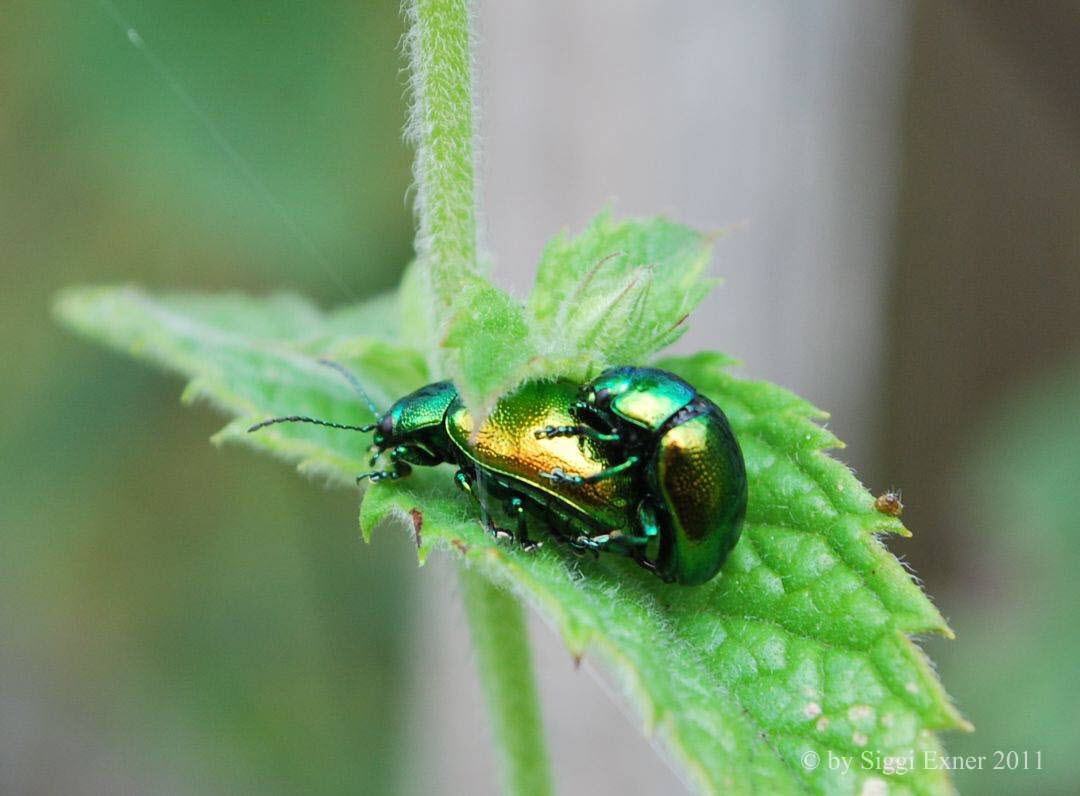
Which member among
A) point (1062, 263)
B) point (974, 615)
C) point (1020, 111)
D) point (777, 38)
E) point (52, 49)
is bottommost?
point (974, 615)

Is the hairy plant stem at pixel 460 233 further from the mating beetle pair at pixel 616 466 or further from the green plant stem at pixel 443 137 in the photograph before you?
the mating beetle pair at pixel 616 466

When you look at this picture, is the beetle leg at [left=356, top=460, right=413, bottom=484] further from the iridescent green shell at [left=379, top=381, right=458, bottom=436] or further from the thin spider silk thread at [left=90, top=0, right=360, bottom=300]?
the thin spider silk thread at [left=90, top=0, right=360, bottom=300]

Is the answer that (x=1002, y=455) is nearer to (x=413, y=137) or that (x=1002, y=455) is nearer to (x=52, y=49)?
(x=413, y=137)

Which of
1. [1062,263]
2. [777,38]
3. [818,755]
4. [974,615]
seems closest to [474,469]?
[818,755]

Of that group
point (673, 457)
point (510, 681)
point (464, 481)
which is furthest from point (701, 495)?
point (510, 681)
